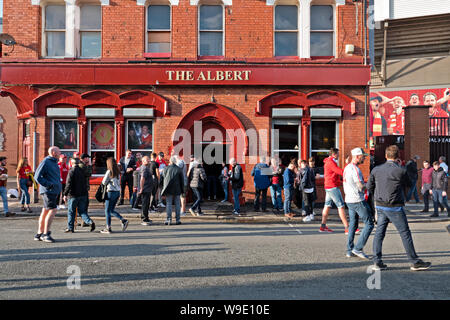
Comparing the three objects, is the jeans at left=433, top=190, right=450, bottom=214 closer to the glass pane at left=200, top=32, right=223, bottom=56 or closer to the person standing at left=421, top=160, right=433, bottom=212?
the person standing at left=421, top=160, right=433, bottom=212

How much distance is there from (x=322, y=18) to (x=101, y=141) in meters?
9.74

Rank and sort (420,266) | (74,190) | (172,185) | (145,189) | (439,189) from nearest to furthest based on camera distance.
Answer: (420,266) → (74,190) → (172,185) → (145,189) → (439,189)

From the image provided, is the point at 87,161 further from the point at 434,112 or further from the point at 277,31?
the point at 434,112

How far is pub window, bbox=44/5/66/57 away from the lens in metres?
14.2

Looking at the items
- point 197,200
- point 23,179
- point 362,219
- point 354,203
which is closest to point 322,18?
point 197,200

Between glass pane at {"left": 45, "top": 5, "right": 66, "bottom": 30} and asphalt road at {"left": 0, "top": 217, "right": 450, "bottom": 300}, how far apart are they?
8.75 meters

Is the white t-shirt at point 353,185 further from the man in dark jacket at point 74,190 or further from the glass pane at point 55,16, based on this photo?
the glass pane at point 55,16

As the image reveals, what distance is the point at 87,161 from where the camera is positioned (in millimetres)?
9781

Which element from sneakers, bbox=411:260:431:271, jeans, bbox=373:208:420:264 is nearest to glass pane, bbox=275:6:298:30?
jeans, bbox=373:208:420:264

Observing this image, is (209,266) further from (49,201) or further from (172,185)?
(172,185)

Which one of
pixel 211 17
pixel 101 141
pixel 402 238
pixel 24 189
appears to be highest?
pixel 211 17

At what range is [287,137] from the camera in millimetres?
14273

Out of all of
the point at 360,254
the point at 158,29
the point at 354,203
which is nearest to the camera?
the point at 360,254

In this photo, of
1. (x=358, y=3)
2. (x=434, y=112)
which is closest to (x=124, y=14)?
(x=358, y=3)
